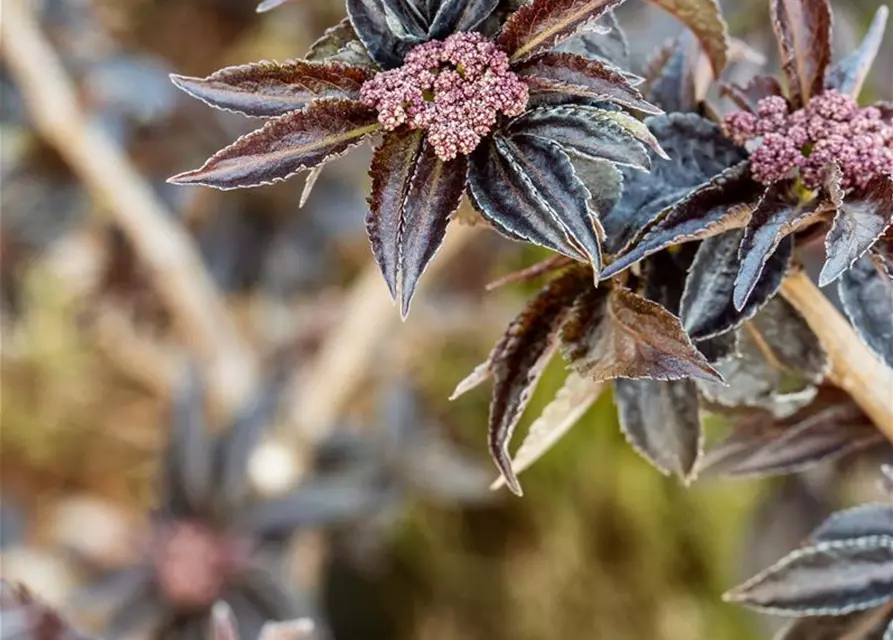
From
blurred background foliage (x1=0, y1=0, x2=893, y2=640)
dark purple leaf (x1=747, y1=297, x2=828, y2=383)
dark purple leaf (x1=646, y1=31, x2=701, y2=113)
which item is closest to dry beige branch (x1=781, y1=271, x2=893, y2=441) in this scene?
dark purple leaf (x1=747, y1=297, x2=828, y2=383)

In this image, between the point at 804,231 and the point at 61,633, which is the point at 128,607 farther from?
the point at 804,231

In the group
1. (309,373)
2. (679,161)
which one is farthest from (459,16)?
(309,373)

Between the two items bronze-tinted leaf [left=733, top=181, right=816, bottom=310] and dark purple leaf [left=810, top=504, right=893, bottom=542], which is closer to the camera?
bronze-tinted leaf [left=733, top=181, right=816, bottom=310]

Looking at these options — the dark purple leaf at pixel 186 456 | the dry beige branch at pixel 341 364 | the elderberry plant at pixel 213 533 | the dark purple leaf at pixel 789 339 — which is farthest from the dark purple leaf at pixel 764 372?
the dark purple leaf at pixel 186 456

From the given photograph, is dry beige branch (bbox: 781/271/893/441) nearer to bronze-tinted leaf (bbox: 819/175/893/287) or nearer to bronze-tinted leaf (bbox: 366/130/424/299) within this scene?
bronze-tinted leaf (bbox: 819/175/893/287)

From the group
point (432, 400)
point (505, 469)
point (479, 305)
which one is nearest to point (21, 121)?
point (479, 305)

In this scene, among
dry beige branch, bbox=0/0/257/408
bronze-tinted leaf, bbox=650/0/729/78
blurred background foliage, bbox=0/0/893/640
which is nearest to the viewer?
bronze-tinted leaf, bbox=650/0/729/78
